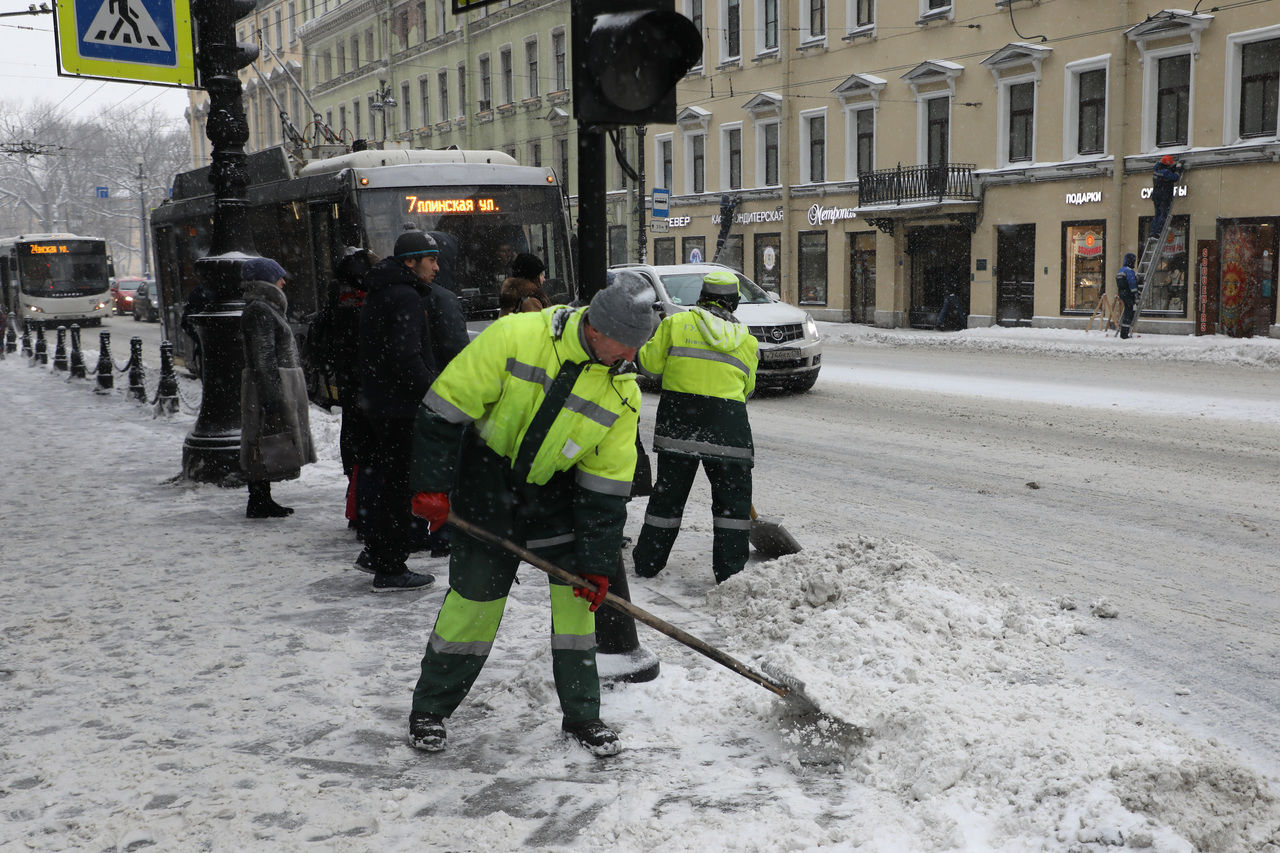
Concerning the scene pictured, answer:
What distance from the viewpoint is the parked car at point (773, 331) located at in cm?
1483

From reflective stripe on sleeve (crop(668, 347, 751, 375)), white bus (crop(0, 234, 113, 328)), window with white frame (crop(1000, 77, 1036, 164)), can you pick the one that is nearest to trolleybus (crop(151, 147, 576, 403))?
reflective stripe on sleeve (crop(668, 347, 751, 375))

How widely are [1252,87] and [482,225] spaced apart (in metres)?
18.3

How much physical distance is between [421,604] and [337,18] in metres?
58.4

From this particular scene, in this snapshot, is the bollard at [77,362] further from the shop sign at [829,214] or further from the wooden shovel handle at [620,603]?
the shop sign at [829,214]

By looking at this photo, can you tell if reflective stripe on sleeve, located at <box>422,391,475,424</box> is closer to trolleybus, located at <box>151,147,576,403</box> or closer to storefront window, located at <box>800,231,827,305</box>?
trolleybus, located at <box>151,147,576,403</box>

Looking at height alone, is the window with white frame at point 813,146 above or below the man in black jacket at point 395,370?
above

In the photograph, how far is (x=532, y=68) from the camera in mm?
44969

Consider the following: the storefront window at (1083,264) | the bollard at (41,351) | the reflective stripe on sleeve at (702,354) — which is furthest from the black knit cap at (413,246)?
the storefront window at (1083,264)

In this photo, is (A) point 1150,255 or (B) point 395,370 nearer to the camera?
(B) point 395,370

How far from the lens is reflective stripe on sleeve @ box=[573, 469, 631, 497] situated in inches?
152

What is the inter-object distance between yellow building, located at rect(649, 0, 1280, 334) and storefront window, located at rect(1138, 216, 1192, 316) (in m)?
0.04

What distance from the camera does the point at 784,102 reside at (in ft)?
116

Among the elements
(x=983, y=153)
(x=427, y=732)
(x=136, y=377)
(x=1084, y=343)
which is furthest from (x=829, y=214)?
(x=427, y=732)

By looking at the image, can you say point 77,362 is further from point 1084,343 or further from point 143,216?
point 143,216
